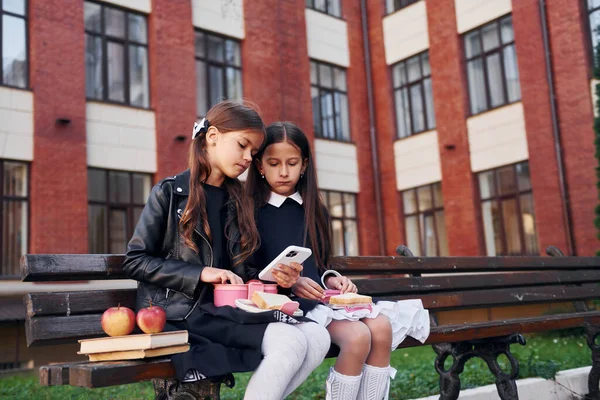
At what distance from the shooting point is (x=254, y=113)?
3238 millimetres

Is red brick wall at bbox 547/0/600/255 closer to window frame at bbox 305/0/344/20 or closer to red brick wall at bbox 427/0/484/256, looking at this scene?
red brick wall at bbox 427/0/484/256

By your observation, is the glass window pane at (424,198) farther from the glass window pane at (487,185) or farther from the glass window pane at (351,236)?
the glass window pane at (351,236)

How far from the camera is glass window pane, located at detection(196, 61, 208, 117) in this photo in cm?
1588

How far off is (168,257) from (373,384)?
112 centimetres

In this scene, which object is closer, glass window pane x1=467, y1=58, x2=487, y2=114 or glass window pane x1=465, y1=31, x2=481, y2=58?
glass window pane x1=467, y1=58, x2=487, y2=114

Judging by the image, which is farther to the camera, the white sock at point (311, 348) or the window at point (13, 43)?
the window at point (13, 43)

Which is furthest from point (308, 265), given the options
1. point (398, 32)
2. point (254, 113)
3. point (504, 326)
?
point (398, 32)

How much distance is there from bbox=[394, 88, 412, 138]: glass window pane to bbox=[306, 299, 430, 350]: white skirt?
1588 centimetres

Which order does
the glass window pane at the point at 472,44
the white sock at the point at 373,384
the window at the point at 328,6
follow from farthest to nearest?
1. the window at the point at 328,6
2. the glass window pane at the point at 472,44
3. the white sock at the point at 373,384

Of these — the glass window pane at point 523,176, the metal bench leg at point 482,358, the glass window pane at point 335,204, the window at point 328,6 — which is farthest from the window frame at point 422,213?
the metal bench leg at point 482,358

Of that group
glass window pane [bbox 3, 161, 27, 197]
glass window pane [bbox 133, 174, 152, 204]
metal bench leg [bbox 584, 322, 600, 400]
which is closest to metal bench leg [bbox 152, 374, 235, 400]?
metal bench leg [bbox 584, 322, 600, 400]

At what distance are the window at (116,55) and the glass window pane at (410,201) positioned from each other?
7.97 m

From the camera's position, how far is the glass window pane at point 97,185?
13.6 meters

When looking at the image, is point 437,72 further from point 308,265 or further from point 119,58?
point 308,265
